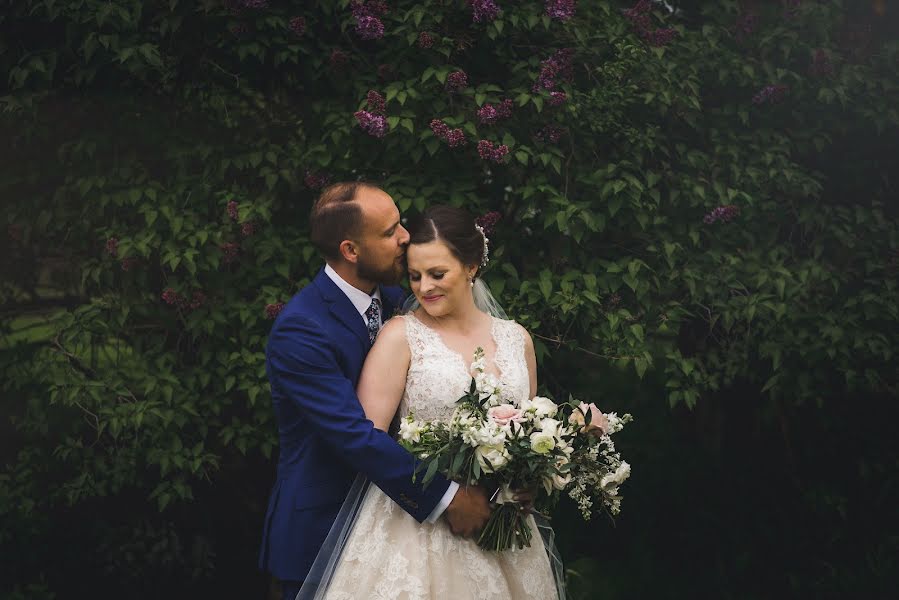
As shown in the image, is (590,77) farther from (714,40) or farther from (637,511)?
(637,511)

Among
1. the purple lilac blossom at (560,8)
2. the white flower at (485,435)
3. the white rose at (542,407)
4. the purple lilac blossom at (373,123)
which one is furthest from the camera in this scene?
the purple lilac blossom at (560,8)

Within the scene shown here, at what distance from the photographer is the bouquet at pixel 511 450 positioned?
9.27 feet

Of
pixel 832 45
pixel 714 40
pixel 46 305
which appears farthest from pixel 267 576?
pixel 832 45

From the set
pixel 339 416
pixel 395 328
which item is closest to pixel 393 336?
pixel 395 328

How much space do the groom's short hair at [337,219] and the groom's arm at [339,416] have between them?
0.34 meters

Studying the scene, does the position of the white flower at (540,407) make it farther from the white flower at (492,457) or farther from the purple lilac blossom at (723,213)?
the purple lilac blossom at (723,213)

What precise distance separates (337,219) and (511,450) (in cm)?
107

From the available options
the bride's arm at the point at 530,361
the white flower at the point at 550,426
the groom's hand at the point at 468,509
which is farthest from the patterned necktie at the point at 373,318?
the white flower at the point at 550,426

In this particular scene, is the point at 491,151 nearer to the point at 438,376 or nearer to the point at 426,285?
the point at 426,285

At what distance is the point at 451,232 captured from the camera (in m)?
3.21

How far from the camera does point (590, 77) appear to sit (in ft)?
14.2

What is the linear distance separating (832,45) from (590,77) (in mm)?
1252

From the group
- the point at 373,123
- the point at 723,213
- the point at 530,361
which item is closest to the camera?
the point at 530,361

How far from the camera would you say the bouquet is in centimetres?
283
